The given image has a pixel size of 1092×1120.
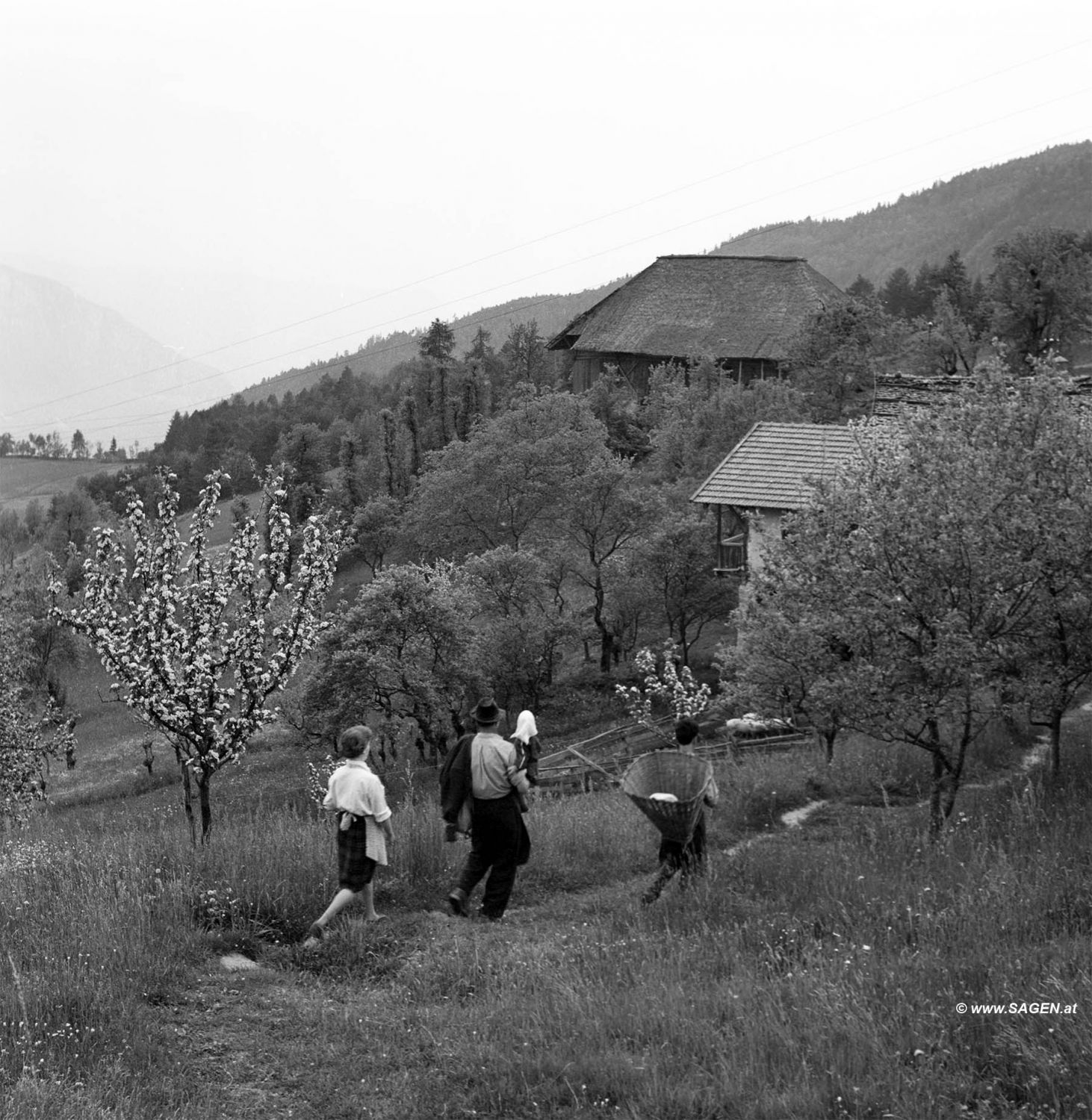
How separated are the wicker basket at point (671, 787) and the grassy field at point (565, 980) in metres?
0.47

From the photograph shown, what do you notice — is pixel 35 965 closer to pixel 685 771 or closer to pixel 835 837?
pixel 685 771

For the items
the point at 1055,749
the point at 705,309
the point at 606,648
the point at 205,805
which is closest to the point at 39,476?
the point at 705,309

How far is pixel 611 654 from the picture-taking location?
146 ft

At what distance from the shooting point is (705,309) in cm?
7912

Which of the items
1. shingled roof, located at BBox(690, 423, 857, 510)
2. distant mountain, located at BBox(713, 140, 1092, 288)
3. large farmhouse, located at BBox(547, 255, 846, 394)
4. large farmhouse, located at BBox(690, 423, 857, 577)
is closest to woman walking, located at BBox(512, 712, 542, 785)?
large farmhouse, located at BBox(690, 423, 857, 577)

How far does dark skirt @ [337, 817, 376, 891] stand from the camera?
29.6 feet

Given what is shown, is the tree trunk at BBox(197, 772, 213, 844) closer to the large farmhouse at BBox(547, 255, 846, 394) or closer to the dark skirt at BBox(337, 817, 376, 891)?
the dark skirt at BBox(337, 817, 376, 891)

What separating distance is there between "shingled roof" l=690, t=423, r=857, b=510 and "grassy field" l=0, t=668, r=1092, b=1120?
2095 centimetres

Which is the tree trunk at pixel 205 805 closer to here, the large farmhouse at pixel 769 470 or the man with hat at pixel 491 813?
the man with hat at pixel 491 813

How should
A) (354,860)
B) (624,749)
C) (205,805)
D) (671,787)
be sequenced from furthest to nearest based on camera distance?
(624,749)
(205,805)
(671,787)
(354,860)

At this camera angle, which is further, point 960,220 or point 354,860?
point 960,220

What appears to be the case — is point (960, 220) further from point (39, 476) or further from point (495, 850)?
point (495, 850)

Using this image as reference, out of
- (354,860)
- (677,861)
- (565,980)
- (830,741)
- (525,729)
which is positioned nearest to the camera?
(565,980)

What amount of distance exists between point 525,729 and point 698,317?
71.7 meters
